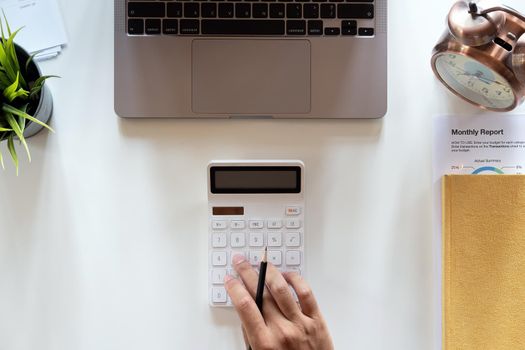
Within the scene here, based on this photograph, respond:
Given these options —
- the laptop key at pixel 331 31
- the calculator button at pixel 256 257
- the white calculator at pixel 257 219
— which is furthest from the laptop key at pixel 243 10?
the calculator button at pixel 256 257

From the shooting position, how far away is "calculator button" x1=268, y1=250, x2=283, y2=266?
551 millimetres

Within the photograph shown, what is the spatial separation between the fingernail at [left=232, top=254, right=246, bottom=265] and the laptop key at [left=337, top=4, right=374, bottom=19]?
1.14 ft

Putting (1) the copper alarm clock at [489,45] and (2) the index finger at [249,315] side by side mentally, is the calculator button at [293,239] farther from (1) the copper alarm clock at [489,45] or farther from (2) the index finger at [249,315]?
(1) the copper alarm clock at [489,45]

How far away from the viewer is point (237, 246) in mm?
552

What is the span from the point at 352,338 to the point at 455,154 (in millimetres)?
294

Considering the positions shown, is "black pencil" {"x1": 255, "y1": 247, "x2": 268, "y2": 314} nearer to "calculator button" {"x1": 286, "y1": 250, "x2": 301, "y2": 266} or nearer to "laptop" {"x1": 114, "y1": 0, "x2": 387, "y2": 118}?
"calculator button" {"x1": 286, "y1": 250, "x2": 301, "y2": 266}

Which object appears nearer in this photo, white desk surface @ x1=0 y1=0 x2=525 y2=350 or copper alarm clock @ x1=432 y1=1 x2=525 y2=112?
copper alarm clock @ x1=432 y1=1 x2=525 y2=112

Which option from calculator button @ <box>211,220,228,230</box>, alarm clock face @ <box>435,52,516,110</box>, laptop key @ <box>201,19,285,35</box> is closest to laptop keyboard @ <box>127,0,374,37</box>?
laptop key @ <box>201,19,285,35</box>

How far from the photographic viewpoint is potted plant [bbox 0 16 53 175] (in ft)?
1.58

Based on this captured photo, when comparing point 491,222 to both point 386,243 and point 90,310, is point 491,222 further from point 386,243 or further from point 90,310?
point 90,310

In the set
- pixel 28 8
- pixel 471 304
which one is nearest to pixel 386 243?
pixel 471 304

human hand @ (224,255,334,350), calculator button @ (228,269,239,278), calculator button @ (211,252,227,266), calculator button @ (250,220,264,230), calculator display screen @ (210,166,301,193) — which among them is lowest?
human hand @ (224,255,334,350)

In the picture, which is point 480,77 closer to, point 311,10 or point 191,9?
point 311,10

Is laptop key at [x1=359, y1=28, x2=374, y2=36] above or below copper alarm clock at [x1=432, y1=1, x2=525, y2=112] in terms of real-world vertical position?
above
